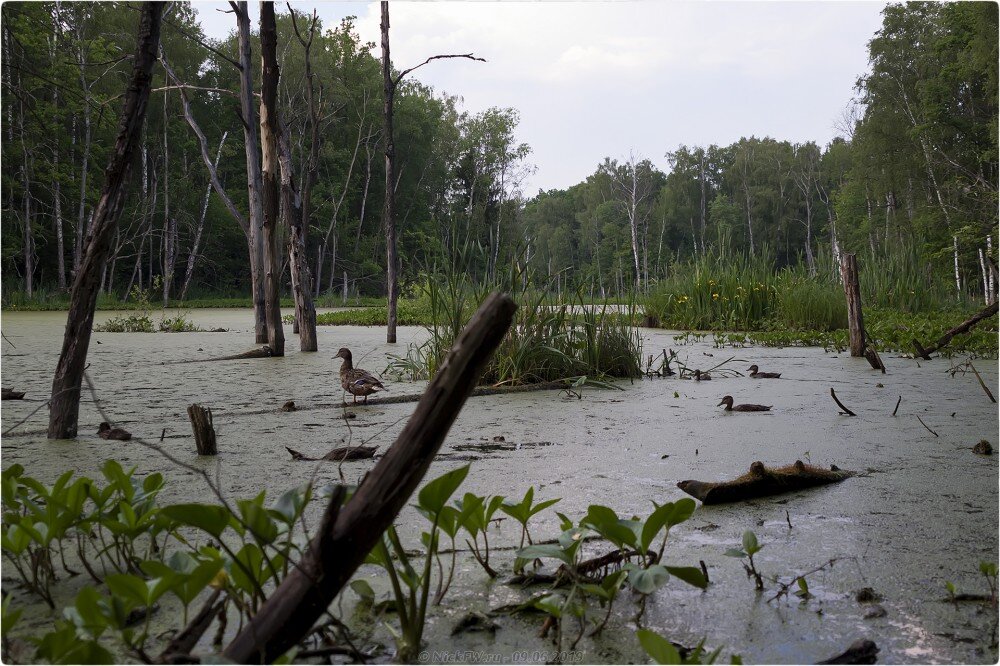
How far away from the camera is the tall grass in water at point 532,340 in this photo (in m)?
4.41

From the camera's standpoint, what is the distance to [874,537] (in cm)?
149

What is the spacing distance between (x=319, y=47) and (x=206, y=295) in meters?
10.7

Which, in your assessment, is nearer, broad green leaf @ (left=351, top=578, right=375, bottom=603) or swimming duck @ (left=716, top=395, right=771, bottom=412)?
broad green leaf @ (left=351, top=578, right=375, bottom=603)

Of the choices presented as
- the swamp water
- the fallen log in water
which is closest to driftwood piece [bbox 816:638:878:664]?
the swamp water

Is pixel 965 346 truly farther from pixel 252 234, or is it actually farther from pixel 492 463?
pixel 252 234

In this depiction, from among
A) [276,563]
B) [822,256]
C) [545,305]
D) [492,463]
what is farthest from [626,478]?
[822,256]

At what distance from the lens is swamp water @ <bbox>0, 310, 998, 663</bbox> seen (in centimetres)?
109

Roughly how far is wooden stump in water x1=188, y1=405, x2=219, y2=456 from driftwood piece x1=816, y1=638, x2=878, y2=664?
190cm

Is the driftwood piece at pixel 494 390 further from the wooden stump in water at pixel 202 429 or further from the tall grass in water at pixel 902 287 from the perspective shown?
the tall grass in water at pixel 902 287

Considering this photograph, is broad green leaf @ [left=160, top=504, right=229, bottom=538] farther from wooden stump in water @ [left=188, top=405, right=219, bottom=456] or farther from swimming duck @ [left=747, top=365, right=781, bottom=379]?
swimming duck @ [left=747, top=365, right=781, bottom=379]

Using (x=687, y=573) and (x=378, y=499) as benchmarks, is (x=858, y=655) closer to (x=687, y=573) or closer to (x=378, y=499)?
(x=687, y=573)

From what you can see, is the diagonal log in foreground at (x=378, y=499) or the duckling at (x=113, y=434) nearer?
the diagonal log in foreground at (x=378, y=499)

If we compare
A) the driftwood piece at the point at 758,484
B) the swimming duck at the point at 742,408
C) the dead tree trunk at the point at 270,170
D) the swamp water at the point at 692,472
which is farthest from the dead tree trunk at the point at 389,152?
the driftwood piece at the point at 758,484

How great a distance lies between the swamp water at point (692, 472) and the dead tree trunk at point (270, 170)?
1.58 metres
